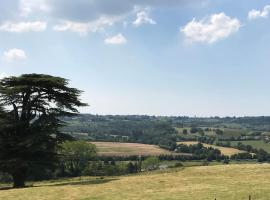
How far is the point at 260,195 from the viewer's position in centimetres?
2717

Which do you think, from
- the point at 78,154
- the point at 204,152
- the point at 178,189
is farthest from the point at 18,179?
the point at 204,152

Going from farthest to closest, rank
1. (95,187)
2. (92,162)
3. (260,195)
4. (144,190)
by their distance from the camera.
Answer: (92,162)
(95,187)
(144,190)
(260,195)

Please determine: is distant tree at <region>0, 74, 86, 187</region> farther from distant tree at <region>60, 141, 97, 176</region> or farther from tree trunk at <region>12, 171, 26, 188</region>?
distant tree at <region>60, 141, 97, 176</region>

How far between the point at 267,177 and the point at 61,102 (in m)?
20.7

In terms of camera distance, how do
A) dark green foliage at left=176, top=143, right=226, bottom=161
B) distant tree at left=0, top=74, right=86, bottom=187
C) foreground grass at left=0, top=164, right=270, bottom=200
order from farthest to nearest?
dark green foliage at left=176, top=143, right=226, bottom=161 < distant tree at left=0, top=74, right=86, bottom=187 < foreground grass at left=0, top=164, right=270, bottom=200

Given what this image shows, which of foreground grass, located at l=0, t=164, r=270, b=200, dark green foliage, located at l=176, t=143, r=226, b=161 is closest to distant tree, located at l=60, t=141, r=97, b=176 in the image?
foreground grass, located at l=0, t=164, r=270, b=200

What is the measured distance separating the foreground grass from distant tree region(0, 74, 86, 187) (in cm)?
745

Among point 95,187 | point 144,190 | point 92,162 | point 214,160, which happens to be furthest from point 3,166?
point 214,160

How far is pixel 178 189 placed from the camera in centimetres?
3114

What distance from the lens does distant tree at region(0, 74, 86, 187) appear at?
4116 cm

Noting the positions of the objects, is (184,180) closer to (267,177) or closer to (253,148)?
(267,177)

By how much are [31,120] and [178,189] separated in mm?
19328

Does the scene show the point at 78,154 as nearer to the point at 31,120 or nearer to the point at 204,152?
the point at 31,120

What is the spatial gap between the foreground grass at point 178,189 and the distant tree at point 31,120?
24.5 feet
